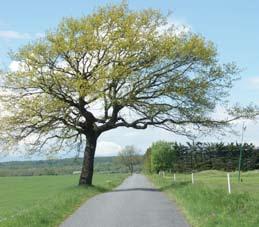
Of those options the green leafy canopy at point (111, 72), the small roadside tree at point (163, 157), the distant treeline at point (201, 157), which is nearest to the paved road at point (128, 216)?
the green leafy canopy at point (111, 72)

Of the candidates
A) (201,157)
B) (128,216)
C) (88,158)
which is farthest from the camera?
(201,157)

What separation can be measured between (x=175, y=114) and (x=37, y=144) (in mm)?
9173

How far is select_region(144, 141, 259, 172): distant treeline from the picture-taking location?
79500mm

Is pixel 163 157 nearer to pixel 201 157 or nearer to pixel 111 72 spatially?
pixel 201 157

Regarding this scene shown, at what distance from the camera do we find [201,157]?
85.7 meters

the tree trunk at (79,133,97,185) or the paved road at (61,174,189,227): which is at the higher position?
the tree trunk at (79,133,97,185)

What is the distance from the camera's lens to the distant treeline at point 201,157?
3130 inches

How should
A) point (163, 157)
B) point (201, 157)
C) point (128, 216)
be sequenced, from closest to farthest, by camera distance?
point (128, 216) < point (201, 157) < point (163, 157)

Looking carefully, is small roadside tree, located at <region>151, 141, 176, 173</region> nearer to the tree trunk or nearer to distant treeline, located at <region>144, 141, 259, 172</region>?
distant treeline, located at <region>144, 141, 259, 172</region>

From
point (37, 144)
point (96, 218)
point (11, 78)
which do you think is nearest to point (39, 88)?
point (11, 78)

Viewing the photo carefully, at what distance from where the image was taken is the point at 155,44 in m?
34.6

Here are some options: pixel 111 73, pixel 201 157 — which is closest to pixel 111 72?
pixel 111 73

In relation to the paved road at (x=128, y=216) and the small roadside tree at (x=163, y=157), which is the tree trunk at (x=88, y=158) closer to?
the paved road at (x=128, y=216)

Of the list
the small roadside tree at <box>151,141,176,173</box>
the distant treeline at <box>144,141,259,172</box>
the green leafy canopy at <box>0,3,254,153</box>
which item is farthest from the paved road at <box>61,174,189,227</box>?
the small roadside tree at <box>151,141,176,173</box>
